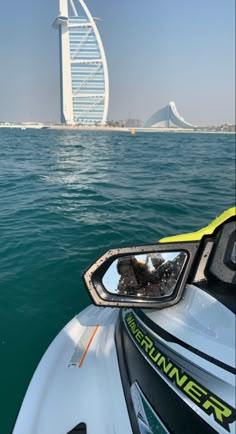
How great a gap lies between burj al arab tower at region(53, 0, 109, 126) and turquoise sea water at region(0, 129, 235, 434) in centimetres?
7045

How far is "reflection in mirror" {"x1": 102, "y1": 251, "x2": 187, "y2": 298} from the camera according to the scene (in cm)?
134

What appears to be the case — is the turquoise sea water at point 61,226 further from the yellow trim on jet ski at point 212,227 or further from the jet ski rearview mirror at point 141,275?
the yellow trim on jet ski at point 212,227

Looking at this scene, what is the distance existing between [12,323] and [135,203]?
434cm

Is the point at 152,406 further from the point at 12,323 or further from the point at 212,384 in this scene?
the point at 12,323

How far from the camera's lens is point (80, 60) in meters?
73.1

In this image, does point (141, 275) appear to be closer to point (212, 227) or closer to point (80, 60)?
point (212, 227)

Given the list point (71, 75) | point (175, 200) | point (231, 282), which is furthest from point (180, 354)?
point (71, 75)

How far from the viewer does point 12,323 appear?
2562mm

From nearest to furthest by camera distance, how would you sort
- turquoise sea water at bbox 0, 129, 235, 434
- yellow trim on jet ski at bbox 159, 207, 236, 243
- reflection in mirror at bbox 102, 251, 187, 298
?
yellow trim on jet ski at bbox 159, 207, 236, 243 < reflection in mirror at bbox 102, 251, 187, 298 < turquoise sea water at bbox 0, 129, 235, 434

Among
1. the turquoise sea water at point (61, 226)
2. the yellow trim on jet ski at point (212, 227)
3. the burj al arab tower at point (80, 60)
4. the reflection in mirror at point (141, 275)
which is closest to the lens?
the yellow trim on jet ski at point (212, 227)

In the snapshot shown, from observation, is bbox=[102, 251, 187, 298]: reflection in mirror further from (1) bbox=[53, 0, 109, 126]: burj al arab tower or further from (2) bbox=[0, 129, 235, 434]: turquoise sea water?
(1) bbox=[53, 0, 109, 126]: burj al arab tower

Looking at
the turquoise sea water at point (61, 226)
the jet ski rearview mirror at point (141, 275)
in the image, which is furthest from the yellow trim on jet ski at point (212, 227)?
the turquoise sea water at point (61, 226)

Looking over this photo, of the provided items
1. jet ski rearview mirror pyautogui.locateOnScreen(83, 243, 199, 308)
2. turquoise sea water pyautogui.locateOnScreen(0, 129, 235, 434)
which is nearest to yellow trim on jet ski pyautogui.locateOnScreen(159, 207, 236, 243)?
jet ski rearview mirror pyautogui.locateOnScreen(83, 243, 199, 308)

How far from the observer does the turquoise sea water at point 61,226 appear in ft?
7.93
